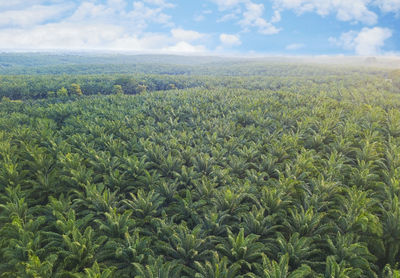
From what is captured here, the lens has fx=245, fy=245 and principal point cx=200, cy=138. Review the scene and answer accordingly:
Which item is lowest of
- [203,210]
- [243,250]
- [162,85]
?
[243,250]

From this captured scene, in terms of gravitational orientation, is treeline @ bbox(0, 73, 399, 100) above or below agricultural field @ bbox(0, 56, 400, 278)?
above

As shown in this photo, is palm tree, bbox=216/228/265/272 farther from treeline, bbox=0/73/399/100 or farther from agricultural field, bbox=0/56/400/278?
treeline, bbox=0/73/399/100

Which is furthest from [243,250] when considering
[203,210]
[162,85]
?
[162,85]

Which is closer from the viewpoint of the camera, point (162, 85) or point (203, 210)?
point (203, 210)

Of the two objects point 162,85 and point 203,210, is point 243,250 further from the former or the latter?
point 162,85

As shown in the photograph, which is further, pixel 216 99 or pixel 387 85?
pixel 387 85

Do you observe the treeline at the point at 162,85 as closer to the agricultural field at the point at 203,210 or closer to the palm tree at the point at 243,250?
the agricultural field at the point at 203,210

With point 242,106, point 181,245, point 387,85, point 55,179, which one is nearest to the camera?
point 181,245

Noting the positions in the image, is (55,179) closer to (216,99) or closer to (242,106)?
(242,106)

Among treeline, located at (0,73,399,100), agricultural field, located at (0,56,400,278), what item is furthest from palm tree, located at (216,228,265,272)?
treeline, located at (0,73,399,100)

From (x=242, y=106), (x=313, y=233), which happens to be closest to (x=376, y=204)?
(x=313, y=233)

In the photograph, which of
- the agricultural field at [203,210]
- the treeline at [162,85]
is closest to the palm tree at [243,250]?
the agricultural field at [203,210]
